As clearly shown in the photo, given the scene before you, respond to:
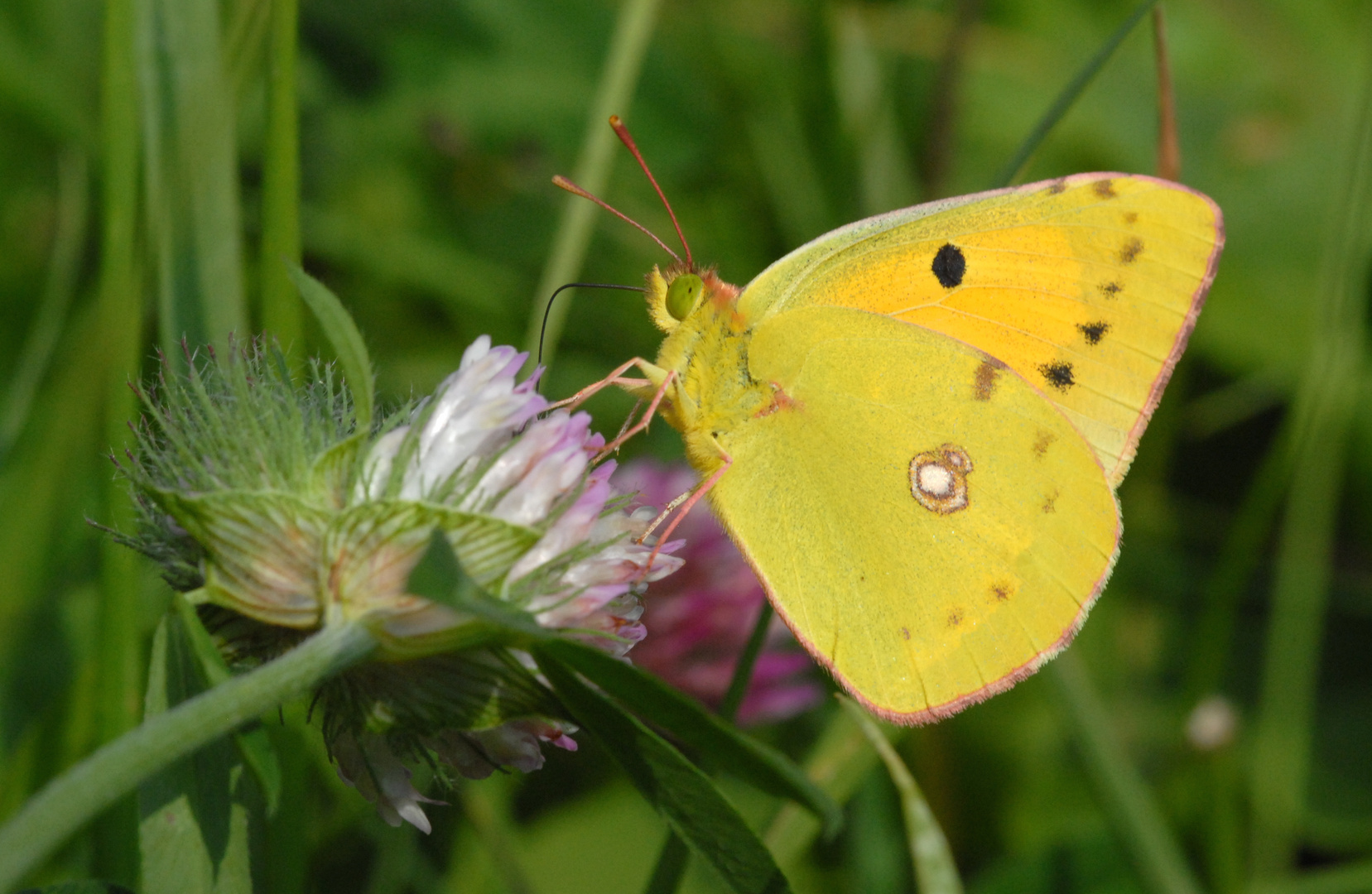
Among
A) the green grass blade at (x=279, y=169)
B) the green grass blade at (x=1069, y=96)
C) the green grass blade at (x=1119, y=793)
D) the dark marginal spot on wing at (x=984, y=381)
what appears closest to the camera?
the green grass blade at (x=279, y=169)

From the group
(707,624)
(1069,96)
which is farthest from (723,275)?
(1069,96)

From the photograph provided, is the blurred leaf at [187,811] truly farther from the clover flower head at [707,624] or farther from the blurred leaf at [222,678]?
the clover flower head at [707,624]

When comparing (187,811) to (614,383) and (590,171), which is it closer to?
(614,383)

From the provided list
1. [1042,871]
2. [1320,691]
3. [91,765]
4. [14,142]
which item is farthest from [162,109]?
[1320,691]

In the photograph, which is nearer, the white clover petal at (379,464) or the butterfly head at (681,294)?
the white clover petal at (379,464)

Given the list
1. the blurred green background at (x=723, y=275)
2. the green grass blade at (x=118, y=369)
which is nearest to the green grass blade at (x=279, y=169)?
the blurred green background at (x=723, y=275)

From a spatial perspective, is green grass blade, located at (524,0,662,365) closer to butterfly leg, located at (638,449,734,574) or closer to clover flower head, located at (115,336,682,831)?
butterfly leg, located at (638,449,734,574)

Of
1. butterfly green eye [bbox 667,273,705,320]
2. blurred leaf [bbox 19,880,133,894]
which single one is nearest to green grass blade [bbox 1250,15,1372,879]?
butterfly green eye [bbox 667,273,705,320]
